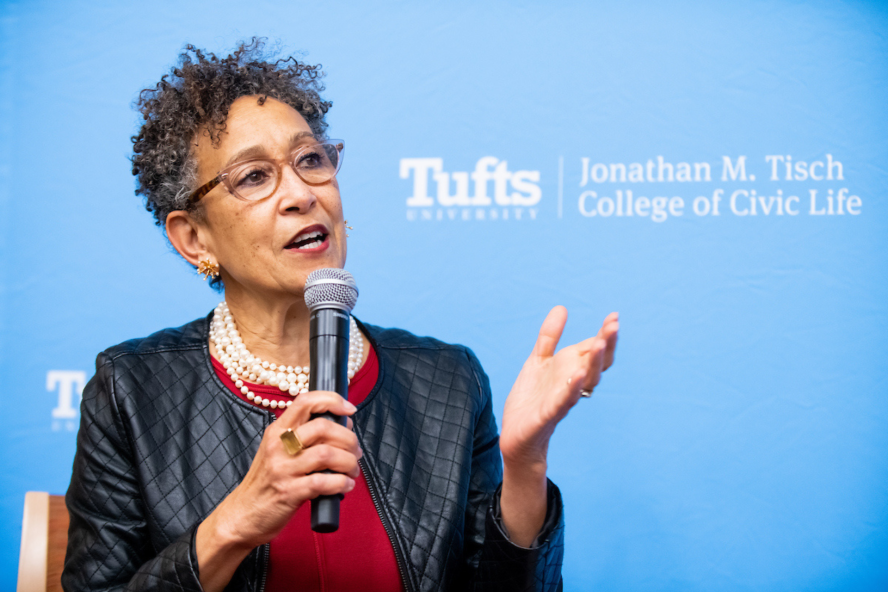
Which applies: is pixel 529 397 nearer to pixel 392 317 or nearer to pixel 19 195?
pixel 392 317

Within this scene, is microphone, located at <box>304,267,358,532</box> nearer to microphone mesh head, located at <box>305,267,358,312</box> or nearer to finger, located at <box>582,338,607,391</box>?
microphone mesh head, located at <box>305,267,358,312</box>

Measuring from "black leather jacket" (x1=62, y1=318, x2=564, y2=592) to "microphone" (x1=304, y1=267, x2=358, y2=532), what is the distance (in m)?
0.42

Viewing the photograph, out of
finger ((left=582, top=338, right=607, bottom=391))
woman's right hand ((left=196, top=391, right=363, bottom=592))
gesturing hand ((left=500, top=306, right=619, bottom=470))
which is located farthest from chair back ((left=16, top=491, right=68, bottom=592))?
finger ((left=582, top=338, right=607, bottom=391))

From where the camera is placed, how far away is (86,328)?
224 cm

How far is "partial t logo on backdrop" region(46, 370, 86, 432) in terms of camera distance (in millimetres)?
2215

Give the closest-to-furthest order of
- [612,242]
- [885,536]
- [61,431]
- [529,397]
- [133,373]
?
1. [529,397]
2. [133,373]
3. [885,536]
4. [612,242]
5. [61,431]

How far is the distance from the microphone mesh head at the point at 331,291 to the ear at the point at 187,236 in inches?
18.4

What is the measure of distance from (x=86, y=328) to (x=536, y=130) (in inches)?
60.5

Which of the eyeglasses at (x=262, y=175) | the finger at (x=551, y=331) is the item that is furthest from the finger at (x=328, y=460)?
the eyeglasses at (x=262, y=175)

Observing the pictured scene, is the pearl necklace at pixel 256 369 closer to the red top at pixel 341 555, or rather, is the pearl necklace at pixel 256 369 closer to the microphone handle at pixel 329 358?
the red top at pixel 341 555

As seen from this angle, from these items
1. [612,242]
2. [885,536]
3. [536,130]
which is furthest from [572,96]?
[885,536]

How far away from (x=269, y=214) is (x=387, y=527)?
0.59 meters

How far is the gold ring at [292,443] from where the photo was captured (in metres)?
0.81

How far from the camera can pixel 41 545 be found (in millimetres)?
1395
